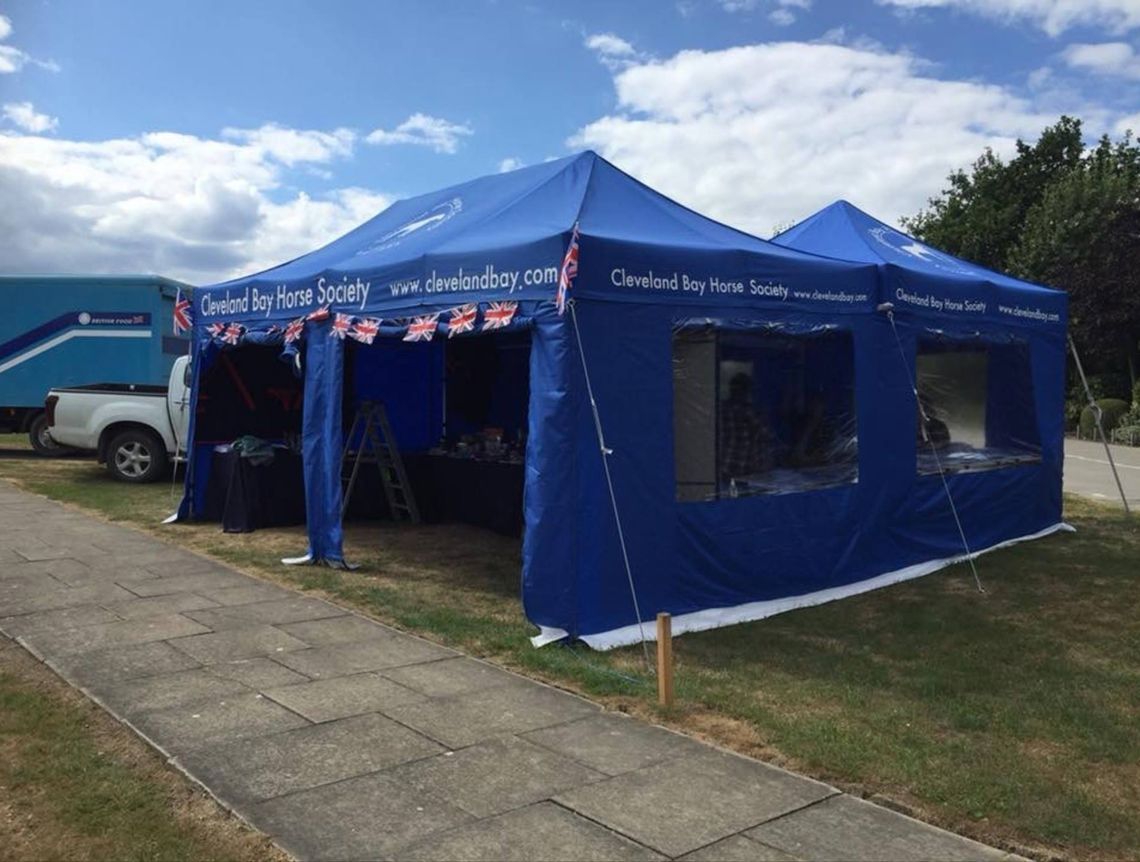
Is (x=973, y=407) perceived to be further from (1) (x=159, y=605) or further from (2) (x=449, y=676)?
(1) (x=159, y=605)

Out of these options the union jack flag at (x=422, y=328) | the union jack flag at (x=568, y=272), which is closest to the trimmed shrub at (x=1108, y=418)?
the union jack flag at (x=422, y=328)

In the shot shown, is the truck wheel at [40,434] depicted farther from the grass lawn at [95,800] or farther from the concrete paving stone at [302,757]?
the concrete paving stone at [302,757]

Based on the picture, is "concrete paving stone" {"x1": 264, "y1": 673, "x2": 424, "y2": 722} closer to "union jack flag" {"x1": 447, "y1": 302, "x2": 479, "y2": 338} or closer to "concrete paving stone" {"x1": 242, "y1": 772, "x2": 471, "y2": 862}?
"concrete paving stone" {"x1": 242, "y1": 772, "x2": 471, "y2": 862}

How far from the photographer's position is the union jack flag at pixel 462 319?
6648 mm

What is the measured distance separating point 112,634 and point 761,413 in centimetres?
479

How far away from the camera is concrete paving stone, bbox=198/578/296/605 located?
7.08m

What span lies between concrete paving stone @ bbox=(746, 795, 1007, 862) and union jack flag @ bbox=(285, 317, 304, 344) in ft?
20.3

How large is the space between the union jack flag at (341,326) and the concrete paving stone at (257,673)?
310 centimetres

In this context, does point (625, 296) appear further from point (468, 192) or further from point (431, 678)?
point (468, 192)

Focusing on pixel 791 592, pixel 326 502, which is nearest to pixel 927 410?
pixel 791 592

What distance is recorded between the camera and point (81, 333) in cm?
1697

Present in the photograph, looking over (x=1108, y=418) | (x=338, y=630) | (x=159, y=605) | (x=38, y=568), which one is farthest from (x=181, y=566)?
(x=1108, y=418)

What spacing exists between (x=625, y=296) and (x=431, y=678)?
2.65 metres

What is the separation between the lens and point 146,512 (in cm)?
1119
